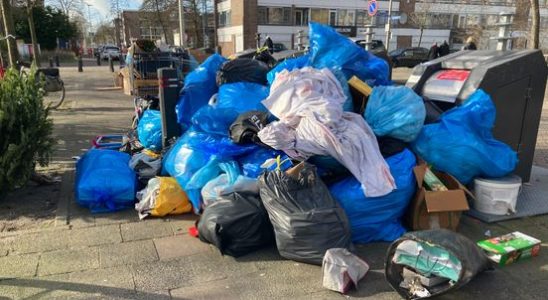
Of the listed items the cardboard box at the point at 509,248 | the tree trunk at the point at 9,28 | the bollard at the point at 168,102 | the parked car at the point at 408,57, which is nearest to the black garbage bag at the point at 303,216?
the cardboard box at the point at 509,248

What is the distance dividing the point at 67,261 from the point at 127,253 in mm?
385

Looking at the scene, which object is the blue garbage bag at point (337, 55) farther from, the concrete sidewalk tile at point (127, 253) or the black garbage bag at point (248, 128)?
the concrete sidewalk tile at point (127, 253)

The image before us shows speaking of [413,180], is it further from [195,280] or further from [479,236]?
[195,280]

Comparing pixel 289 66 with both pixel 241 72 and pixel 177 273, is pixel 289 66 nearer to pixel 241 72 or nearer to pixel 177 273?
pixel 241 72

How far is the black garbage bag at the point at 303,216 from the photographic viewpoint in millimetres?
2787

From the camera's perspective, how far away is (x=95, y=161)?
13.4 feet

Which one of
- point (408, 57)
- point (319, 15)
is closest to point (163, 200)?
point (408, 57)

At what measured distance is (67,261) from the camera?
294 centimetres

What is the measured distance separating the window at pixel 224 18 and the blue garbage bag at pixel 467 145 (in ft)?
119

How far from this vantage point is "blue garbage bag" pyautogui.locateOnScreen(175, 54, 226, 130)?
460 cm

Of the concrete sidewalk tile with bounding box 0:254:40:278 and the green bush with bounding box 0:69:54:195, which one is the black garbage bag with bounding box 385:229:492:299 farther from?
the green bush with bounding box 0:69:54:195

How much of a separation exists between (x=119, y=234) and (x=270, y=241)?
1.20 meters

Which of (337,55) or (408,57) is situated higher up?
(337,55)

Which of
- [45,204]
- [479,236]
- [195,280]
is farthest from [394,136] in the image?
[45,204]
